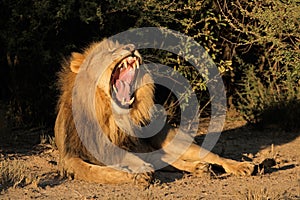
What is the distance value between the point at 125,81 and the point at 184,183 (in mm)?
1146

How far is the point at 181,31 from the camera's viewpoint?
8.78 meters

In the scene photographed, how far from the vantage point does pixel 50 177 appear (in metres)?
6.21

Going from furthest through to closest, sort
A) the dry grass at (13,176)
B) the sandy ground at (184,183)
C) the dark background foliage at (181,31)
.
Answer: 1. the dark background foliage at (181,31)
2. the dry grass at (13,176)
3. the sandy ground at (184,183)

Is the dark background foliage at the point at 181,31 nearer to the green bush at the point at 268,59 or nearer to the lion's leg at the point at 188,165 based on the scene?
the green bush at the point at 268,59

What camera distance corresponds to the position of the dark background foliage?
831 cm

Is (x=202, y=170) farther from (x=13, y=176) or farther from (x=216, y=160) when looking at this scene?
(x=13, y=176)

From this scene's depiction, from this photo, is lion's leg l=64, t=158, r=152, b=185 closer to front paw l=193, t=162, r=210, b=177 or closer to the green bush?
front paw l=193, t=162, r=210, b=177

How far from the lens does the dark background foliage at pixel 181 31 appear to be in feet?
27.3

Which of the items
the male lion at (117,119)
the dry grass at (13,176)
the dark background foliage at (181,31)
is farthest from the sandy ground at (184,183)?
the dark background foliage at (181,31)

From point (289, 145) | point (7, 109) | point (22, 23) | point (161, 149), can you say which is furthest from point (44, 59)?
point (289, 145)

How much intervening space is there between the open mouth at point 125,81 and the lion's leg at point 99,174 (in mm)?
653

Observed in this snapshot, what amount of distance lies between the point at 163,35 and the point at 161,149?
2319mm

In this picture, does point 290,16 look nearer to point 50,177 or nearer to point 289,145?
point 289,145

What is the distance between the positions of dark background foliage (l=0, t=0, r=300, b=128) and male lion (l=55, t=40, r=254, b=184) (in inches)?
82.8
